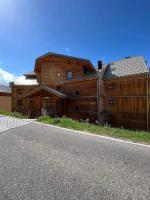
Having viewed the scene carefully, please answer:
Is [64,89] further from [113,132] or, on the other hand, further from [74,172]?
[74,172]

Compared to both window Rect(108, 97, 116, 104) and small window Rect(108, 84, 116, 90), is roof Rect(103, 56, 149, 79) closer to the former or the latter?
small window Rect(108, 84, 116, 90)

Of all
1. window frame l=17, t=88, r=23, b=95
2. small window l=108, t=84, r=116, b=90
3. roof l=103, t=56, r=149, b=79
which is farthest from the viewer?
window frame l=17, t=88, r=23, b=95

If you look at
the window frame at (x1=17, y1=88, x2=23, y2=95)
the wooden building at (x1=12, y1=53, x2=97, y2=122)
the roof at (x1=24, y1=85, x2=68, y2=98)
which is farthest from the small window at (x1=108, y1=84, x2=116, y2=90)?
the window frame at (x1=17, y1=88, x2=23, y2=95)

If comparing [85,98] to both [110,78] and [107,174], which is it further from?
[107,174]

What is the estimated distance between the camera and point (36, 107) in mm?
29484

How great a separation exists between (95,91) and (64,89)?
5.20 meters

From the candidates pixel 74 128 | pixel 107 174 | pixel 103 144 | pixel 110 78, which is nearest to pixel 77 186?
pixel 107 174

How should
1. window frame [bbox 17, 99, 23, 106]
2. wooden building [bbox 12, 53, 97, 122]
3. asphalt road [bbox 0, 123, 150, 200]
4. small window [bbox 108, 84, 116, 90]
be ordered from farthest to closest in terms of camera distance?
window frame [bbox 17, 99, 23, 106] → wooden building [bbox 12, 53, 97, 122] → small window [bbox 108, 84, 116, 90] → asphalt road [bbox 0, 123, 150, 200]

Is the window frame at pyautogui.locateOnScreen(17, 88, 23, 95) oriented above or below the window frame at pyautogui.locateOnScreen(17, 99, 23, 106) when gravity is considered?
above

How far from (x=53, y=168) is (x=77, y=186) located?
4.08 feet

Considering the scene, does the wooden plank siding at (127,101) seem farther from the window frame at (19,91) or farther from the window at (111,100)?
the window frame at (19,91)

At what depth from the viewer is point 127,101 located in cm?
1905

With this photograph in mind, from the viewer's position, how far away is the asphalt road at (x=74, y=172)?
3814mm

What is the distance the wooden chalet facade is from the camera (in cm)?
1827
